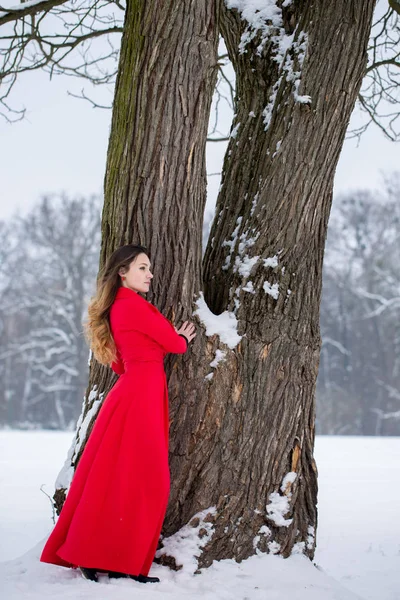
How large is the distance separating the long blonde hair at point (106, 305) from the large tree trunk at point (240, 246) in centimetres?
23

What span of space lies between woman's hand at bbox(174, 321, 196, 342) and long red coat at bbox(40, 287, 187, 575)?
8 centimetres

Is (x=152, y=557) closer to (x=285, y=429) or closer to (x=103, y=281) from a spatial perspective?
(x=285, y=429)

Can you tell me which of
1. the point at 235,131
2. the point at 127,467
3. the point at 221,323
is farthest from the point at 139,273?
the point at 235,131

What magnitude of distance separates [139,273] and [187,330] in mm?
444

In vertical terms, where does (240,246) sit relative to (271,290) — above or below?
above

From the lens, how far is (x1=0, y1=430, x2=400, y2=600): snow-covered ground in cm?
368

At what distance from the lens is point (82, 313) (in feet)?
85.4

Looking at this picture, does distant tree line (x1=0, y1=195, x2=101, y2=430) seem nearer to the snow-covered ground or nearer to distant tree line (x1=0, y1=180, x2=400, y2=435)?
distant tree line (x1=0, y1=180, x2=400, y2=435)

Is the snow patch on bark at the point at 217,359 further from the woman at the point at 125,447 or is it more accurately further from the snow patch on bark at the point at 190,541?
the snow patch on bark at the point at 190,541

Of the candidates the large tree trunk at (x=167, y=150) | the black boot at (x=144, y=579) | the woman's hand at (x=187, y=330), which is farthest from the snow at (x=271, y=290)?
the black boot at (x=144, y=579)

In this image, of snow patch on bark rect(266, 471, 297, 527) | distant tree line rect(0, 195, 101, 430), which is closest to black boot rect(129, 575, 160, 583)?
snow patch on bark rect(266, 471, 297, 527)

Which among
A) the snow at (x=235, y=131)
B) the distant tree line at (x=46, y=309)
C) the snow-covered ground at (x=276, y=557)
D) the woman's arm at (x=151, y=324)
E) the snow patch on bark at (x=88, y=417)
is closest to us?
the snow-covered ground at (x=276, y=557)

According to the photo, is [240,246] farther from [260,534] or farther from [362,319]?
[362,319]

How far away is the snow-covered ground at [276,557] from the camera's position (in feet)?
12.1
